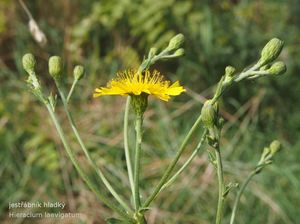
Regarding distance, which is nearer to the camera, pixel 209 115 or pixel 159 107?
pixel 209 115

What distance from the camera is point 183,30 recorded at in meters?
4.03

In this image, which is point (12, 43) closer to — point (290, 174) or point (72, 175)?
point (72, 175)

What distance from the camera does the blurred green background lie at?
321cm

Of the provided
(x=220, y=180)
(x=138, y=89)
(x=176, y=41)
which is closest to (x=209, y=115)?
(x=220, y=180)

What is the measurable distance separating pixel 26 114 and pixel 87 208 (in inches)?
34.0

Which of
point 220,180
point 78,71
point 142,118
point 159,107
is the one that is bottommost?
point 159,107

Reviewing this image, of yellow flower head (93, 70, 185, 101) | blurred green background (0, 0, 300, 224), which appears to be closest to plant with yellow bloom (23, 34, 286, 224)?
yellow flower head (93, 70, 185, 101)

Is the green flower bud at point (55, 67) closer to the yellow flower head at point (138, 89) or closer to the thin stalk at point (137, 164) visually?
the yellow flower head at point (138, 89)

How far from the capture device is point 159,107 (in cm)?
371

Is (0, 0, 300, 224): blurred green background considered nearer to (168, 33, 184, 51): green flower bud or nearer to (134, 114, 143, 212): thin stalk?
(168, 33, 184, 51): green flower bud

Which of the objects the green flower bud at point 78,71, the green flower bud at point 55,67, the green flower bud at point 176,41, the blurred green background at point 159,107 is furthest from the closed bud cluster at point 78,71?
the blurred green background at point 159,107

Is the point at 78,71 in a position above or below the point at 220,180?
above

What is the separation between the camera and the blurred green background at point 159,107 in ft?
10.5

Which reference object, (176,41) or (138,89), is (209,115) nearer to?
(138,89)
